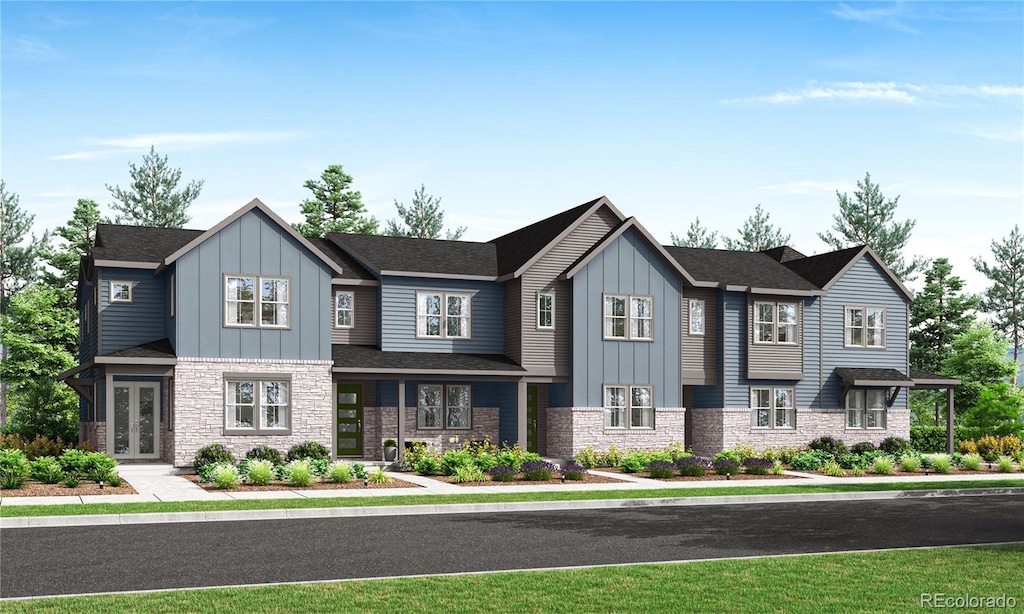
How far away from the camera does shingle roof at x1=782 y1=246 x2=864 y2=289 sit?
3966 cm

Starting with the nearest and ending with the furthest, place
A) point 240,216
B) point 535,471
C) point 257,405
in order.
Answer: point 535,471 < point 257,405 < point 240,216

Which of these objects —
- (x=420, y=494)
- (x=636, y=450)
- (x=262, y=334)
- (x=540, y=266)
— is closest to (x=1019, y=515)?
(x=420, y=494)

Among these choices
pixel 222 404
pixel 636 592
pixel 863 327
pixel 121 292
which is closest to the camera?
pixel 636 592

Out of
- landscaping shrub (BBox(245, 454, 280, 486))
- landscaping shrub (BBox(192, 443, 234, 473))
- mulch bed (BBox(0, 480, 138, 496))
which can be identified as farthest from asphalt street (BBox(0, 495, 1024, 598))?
landscaping shrub (BBox(192, 443, 234, 473))

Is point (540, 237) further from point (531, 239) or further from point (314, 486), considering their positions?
point (314, 486)

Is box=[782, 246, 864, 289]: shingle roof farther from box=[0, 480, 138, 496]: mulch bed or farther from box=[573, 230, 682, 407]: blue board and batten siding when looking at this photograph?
box=[0, 480, 138, 496]: mulch bed

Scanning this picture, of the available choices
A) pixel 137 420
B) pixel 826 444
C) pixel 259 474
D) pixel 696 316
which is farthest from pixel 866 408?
pixel 137 420

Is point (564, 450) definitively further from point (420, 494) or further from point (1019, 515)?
point (1019, 515)

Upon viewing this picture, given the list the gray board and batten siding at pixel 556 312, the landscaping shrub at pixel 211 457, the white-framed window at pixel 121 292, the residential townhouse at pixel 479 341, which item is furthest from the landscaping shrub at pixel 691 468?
the white-framed window at pixel 121 292

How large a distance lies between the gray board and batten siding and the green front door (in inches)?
86.3

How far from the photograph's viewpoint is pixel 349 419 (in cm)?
3466

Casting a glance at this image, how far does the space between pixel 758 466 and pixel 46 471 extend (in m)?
17.6

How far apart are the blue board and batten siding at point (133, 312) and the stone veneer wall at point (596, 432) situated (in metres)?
12.7

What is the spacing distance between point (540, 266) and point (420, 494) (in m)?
14.1
